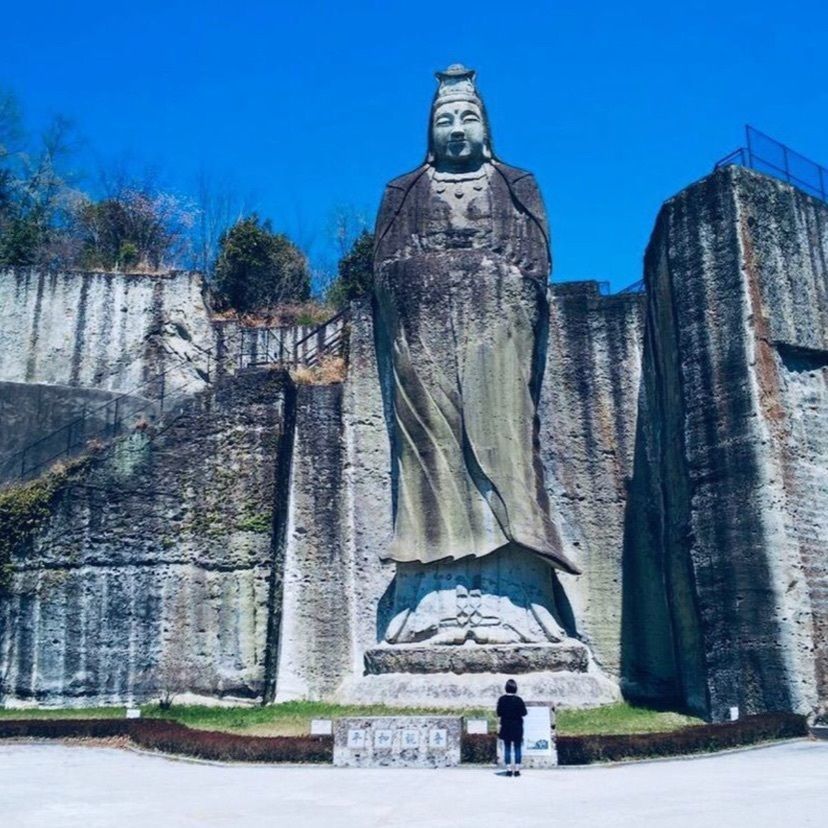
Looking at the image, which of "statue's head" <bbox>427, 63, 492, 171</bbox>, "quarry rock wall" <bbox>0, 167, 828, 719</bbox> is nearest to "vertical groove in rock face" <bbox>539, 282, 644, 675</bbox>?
"quarry rock wall" <bbox>0, 167, 828, 719</bbox>

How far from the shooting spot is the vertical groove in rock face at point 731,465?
12.4 m

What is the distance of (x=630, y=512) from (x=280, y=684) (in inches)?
195

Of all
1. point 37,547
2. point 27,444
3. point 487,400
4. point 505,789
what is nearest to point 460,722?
point 505,789

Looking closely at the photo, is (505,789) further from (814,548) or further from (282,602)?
(282,602)

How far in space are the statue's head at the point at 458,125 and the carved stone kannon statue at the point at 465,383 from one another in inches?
0.7

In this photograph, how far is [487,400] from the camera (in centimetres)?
1466

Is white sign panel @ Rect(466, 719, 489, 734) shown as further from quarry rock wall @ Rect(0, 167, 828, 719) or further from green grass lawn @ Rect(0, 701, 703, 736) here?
quarry rock wall @ Rect(0, 167, 828, 719)

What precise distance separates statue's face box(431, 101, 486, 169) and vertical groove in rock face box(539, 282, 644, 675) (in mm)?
2166

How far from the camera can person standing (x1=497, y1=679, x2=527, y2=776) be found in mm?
9445

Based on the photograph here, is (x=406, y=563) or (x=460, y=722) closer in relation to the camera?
(x=460, y=722)

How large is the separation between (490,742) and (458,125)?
346 inches

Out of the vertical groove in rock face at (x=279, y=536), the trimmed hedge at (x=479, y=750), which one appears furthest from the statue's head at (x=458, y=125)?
the trimmed hedge at (x=479, y=750)

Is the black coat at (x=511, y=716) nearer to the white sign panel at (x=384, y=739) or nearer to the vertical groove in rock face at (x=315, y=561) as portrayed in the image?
the white sign panel at (x=384, y=739)

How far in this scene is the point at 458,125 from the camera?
15852 mm
